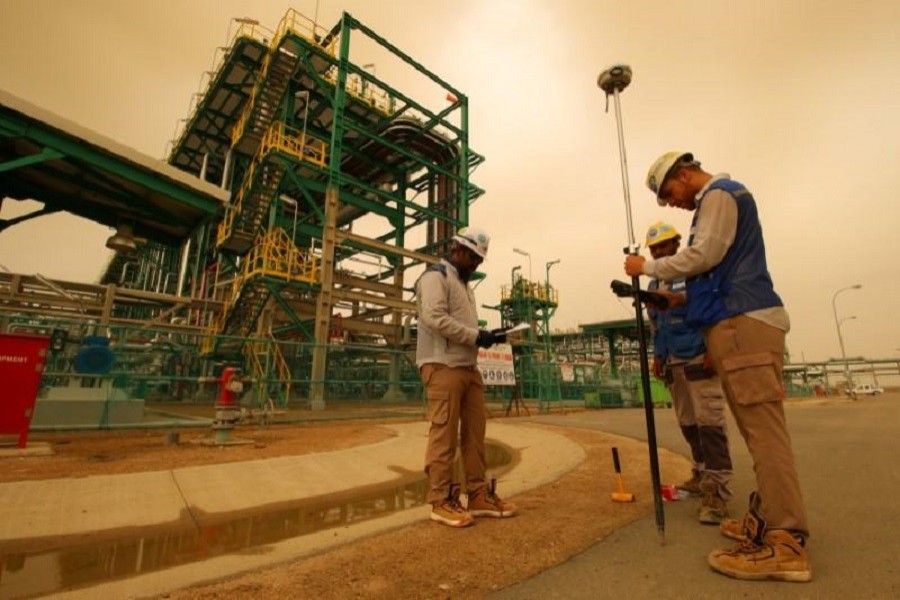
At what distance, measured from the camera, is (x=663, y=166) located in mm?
2297

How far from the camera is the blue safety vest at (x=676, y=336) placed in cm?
294

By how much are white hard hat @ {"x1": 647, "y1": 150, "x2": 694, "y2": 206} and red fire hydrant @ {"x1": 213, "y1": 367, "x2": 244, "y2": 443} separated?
517cm

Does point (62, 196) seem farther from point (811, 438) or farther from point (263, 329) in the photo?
point (811, 438)

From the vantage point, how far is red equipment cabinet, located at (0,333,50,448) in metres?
4.69

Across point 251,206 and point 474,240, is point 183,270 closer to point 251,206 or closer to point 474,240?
point 251,206

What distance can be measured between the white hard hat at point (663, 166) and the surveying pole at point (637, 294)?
389 millimetres

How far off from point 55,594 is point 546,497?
2658 millimetres

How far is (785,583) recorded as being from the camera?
5.17ft

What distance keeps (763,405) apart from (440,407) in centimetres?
166

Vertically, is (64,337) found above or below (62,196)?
below

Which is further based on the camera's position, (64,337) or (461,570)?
(64,337)

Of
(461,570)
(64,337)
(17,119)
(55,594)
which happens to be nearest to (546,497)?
(461,570)

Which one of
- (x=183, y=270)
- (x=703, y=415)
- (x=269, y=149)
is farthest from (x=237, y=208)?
(x=703, y=415)

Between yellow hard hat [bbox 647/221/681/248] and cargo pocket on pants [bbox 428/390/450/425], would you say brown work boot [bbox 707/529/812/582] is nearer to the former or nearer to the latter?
cargo pocket on pants [bbox 428/390/450/425]
